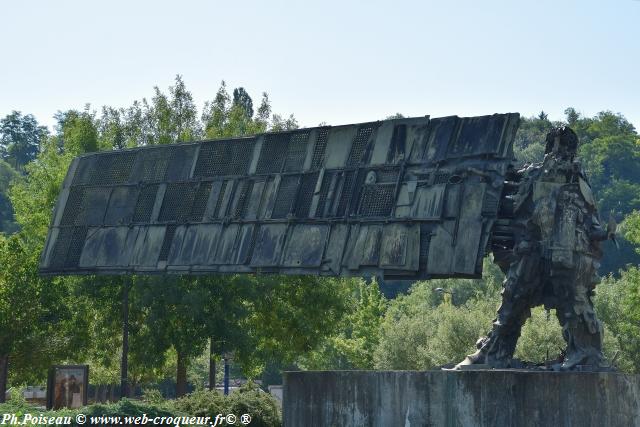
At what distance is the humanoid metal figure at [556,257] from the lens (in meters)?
20.4

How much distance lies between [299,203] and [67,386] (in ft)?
39.0

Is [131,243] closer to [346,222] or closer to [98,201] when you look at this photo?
[98,201]

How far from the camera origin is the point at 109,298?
3938cm

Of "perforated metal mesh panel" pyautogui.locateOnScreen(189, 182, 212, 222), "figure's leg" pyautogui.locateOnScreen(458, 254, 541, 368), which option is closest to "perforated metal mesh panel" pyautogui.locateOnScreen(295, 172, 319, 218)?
"perforated metal mesh panel" pyautogui.locateOnScreen(189, 182, 212, 222)

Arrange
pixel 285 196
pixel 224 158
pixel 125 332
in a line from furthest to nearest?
pixel 125 332 → pixel 224 158 → pixel 285 196

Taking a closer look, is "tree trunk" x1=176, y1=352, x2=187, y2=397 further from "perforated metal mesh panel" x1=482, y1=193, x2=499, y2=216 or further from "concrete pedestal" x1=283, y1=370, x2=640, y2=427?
"perforated metal mesh panel" x1=482, y1=193, x2=499, y2=216

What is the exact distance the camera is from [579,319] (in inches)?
800

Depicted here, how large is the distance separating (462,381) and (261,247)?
5.99 meters

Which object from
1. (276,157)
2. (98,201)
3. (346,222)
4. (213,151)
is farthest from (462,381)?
(98,201)

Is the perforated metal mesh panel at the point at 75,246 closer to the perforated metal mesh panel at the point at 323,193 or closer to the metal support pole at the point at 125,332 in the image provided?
the perforated metal mesh panel at the point at 323,193

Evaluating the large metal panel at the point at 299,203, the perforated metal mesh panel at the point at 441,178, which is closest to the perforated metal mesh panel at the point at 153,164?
the large metal panel at the point at 299,203

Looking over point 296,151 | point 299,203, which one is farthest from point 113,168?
point 299,203

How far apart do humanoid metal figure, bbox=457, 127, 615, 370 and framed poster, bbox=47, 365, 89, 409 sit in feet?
48.6

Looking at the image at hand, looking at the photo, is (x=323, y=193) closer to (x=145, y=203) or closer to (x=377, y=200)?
(x=377, y=200)
